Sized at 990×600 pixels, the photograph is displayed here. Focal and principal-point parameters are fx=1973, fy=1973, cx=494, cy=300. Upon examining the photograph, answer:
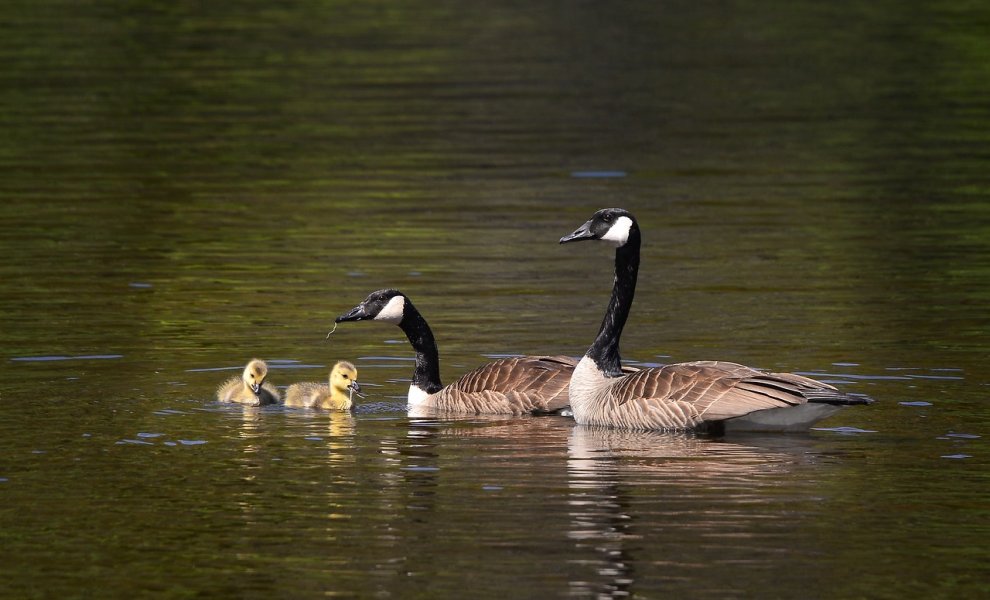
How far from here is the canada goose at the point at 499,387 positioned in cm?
1656

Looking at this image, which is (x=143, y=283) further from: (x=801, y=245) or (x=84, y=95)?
(x=84, y=95)

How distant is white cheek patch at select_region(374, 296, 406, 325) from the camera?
1761 centimetres

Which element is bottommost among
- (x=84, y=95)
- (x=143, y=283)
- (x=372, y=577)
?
(x=372, y=577)

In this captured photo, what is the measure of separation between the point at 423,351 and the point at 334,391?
1127 mm

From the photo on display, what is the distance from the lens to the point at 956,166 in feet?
103

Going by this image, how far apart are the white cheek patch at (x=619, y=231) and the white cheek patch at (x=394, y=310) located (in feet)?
6.49

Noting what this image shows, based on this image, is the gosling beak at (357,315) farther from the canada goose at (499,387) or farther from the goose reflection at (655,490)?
the goose reflection at (655,490)

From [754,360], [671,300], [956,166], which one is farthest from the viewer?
[956,166]

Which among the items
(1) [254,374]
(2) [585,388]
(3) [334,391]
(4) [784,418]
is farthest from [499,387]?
(4) [784,418]

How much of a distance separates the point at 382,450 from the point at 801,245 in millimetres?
11326

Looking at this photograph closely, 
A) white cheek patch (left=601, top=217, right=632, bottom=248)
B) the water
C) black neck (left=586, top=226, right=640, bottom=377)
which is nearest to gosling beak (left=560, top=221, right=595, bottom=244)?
white cheek patch (left=601, top=217, right=632, bottom=248)

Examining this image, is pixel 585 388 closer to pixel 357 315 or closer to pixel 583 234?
pixel 583 234

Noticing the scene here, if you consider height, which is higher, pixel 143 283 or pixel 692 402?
pixel 143 283

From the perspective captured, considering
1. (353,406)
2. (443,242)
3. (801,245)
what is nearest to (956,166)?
(801,245)
